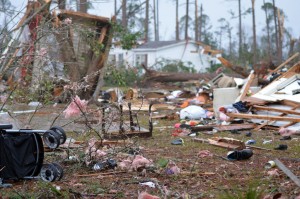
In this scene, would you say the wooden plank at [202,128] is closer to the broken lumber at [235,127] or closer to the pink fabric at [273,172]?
the broken lumber at [235,127]

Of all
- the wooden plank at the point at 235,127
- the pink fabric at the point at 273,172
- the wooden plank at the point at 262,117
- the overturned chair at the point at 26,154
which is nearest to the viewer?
the overturned chair at the point at 26,154

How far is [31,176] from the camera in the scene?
5184mm

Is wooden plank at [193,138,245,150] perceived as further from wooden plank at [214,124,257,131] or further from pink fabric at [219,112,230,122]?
pink fabric at [219,112,230,122]

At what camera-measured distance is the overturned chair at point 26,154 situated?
495 cm

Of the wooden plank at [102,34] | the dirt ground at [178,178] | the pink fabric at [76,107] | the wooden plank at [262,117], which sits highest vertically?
the wooden plank at [102,34]

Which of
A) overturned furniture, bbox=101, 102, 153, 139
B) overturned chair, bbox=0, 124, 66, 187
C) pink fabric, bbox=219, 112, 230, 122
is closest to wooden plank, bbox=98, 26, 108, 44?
pink fabric, bbox=219, 112, 230, 122

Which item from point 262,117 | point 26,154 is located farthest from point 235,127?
point 26,154

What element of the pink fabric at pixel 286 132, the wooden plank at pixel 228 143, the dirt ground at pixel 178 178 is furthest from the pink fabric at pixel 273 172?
the pink fabric at pixel 286 132

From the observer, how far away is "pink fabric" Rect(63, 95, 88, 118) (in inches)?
241

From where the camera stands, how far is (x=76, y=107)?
20.7 ft

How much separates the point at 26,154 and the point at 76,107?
4.45 ft

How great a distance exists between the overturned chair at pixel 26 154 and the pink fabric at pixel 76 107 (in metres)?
0.99

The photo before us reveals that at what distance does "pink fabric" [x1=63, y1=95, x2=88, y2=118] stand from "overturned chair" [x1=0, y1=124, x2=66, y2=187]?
99 centimetres

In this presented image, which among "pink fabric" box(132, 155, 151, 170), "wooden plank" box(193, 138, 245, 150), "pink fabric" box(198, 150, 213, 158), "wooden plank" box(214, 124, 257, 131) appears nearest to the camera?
"pink fabric" box(132, 155, 151, 170)
